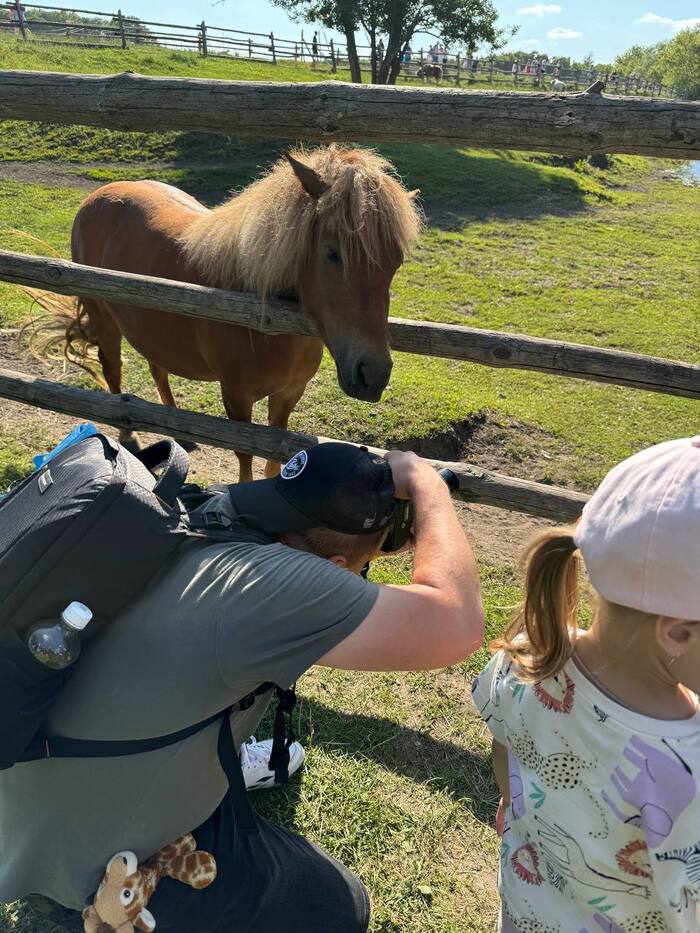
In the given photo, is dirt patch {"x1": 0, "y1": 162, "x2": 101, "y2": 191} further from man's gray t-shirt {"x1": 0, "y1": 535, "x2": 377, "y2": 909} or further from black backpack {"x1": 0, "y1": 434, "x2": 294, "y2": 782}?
man's gray t-shirt {"x1": 0, "y1": 535, "x2": 377, "y2": 909}

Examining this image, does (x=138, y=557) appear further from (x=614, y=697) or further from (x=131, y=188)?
(x=131, y=188)

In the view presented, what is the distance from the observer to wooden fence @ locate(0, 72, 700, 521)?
91.1 inches

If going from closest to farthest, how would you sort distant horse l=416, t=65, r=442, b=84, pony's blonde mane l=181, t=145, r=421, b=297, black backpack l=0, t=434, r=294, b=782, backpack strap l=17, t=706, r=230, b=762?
black backpack l=0, t=434, r=294, b=782 < backpack strap l=17, t=706, r=230, b=762 < pony's blonde mane l=181, t=145, r=421, b=297 < distant horse l=416, t=65, r=442, b=84

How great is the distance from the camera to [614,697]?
3.93ft

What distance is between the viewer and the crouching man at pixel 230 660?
1300 mm

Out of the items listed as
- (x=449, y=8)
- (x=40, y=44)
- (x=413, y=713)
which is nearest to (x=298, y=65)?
(x=449, y=8)

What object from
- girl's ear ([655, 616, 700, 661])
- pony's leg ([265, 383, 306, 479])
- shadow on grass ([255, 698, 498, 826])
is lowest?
shadow on grass ([255, 698, 498, 826])

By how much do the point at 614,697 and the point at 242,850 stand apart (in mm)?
1029

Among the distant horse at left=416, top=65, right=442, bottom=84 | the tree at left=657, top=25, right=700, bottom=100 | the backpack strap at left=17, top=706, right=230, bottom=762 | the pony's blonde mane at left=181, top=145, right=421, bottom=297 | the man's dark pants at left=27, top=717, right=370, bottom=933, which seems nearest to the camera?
the backpack strap at left=17, top=706, right=230, bottom=762

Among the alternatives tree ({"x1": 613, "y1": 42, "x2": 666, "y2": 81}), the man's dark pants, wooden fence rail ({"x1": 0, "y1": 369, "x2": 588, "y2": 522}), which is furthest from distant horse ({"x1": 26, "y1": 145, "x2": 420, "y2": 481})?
tree ({"x1": 613, "y1": 42, "x2": 666, "y2": 81})

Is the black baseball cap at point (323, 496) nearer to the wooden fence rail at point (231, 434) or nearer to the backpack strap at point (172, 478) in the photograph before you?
the backpack strap at point (172, 478)

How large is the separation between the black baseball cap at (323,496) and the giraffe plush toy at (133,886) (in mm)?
798

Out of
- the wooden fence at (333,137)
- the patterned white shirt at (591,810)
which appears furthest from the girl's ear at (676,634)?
the wooden fence at (333,137)

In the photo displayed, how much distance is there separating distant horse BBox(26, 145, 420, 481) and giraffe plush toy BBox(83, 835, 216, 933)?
176cm
